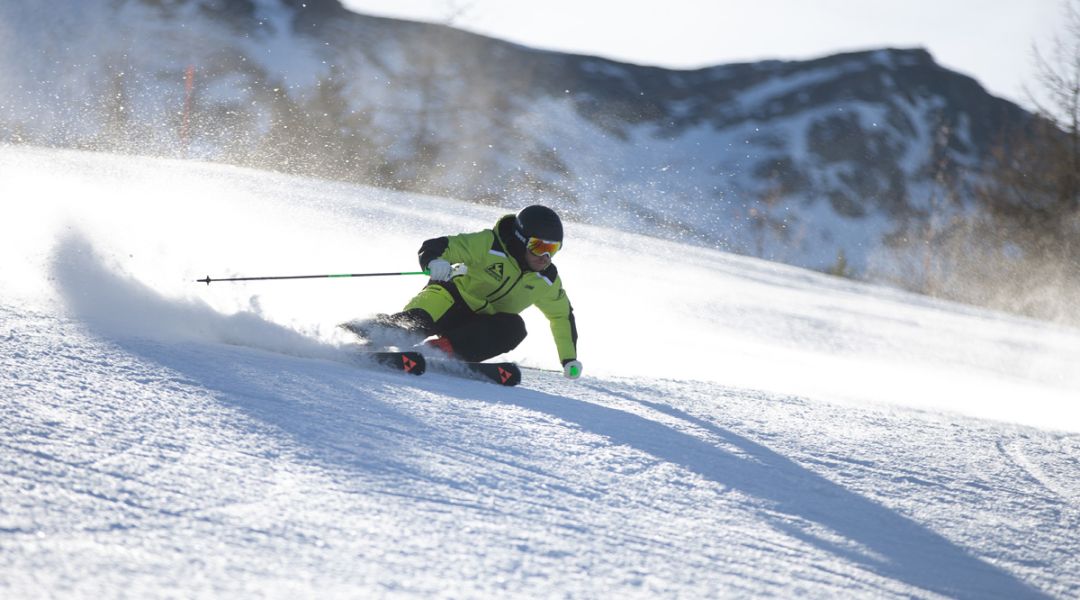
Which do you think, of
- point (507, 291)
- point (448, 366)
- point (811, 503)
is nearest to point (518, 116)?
point (507, 291)

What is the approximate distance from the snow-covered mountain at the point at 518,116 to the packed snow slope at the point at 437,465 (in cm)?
1896

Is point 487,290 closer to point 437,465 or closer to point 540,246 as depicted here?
point 540,246

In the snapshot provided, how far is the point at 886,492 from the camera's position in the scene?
3.55 metres

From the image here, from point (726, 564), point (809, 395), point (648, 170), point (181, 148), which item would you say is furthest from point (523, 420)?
point (648, 170)

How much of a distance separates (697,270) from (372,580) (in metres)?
15.2

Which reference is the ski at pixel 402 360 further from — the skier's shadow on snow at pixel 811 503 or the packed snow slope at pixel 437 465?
the skier's shadow on snow at pixel 811 503

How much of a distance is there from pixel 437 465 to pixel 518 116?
40845mm

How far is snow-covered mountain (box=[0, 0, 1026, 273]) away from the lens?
30.8 meters

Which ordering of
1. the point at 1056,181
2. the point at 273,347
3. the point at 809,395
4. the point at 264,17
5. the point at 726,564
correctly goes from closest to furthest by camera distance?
the point at 726,564 < the point at 273,347 < the point at 809,395 < the point at 1056,181 < the point at 264,17

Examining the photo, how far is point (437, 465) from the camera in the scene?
112 inches

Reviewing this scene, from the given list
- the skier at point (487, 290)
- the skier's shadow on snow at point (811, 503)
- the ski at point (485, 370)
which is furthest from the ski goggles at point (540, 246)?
the skier's shadow on snow at point (811, 503)

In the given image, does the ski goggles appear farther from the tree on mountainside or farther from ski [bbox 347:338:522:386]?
the tree on mountainside

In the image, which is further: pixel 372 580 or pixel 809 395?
pixel 809 395

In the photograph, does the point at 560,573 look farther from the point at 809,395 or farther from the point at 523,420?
the point at 809,395
